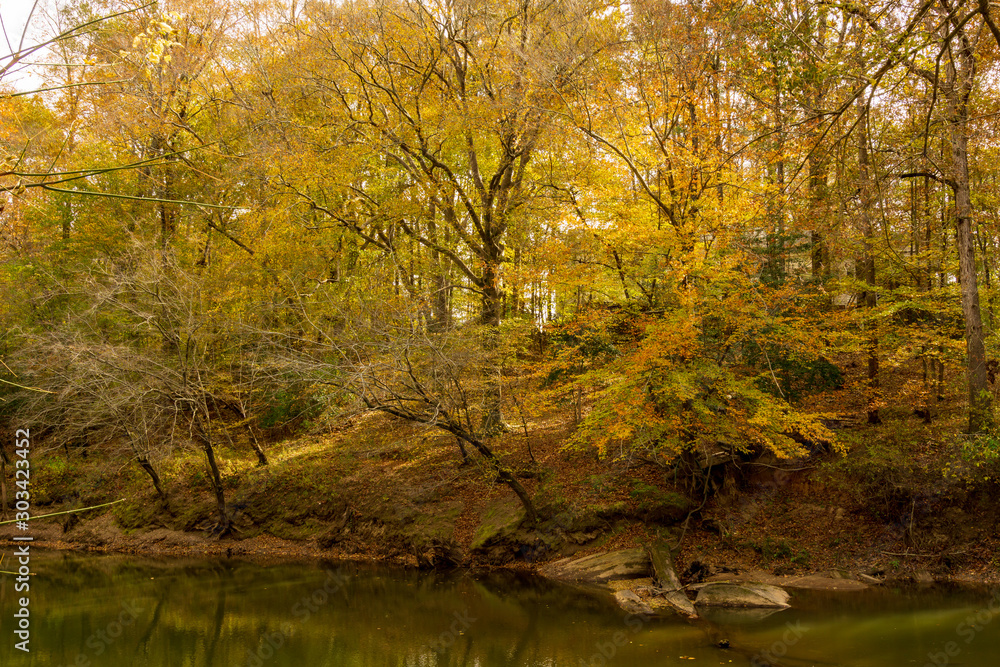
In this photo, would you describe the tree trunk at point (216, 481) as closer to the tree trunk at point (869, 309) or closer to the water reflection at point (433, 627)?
the water reflection at point (433, 627)

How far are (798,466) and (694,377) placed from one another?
404 centimetres

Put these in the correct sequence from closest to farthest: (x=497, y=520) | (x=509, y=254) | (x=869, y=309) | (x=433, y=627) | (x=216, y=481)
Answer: (x=433, y=627)
(x=869, y=309)
(x=497, y=520)
(x=216, y=481)
(x=509, y=254)

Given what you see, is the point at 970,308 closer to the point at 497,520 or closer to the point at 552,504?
the point at 552,504

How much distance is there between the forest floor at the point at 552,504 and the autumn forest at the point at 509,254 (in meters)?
0.23

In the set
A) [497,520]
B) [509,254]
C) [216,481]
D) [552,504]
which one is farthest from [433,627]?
[509,254]

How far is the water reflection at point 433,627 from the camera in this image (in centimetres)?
789

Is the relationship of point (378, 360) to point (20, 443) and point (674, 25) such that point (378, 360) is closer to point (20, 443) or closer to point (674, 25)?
point (674, 25)

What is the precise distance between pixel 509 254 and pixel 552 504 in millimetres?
6761

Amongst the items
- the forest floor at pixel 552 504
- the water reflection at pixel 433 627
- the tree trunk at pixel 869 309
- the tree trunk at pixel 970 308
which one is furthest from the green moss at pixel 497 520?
the tree trunk at pixel 970 308

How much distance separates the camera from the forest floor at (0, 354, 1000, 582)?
34.4 feet

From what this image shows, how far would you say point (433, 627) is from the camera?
377 inches

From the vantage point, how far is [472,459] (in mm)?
14969

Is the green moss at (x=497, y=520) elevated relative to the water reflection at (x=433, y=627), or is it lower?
elevated

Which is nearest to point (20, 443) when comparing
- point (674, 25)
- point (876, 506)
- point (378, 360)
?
point (378, 360)
